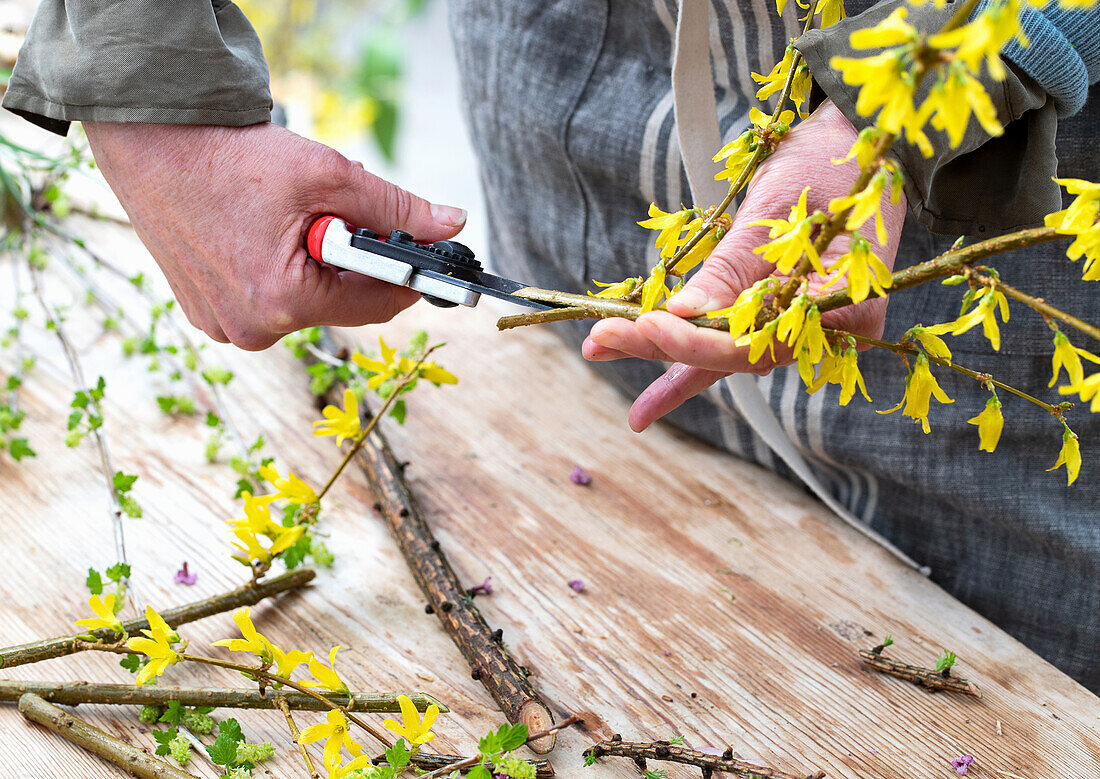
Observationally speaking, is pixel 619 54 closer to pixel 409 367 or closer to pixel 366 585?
pixel 409 367

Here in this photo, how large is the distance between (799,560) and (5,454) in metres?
0.70

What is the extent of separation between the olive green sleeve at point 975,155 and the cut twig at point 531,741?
1.21ft

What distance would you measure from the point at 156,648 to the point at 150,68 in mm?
357

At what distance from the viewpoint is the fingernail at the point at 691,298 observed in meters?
0.41

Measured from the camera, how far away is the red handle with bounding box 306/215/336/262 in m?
0.55

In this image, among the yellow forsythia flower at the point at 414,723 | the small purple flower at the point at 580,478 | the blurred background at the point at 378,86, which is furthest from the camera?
the blurred background at the point at 378,86

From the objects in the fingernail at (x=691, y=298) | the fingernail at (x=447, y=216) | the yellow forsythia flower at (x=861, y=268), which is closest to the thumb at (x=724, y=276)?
the fingernail at (x=691, y=298)

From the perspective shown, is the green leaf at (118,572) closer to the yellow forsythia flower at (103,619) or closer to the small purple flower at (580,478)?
the yellow forsythia flower at (103,619)

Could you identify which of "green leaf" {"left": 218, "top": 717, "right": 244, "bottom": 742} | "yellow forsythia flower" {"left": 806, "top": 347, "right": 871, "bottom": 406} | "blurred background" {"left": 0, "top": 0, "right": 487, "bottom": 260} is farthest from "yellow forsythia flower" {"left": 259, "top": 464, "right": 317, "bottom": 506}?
"blurred background" {"left": 0, "top": 0, "right": 487, "bottom": 260}

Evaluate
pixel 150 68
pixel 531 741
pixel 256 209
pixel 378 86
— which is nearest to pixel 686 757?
pixel 531 741

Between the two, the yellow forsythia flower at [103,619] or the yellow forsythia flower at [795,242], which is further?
the yellow forsythia flower at [103,619]

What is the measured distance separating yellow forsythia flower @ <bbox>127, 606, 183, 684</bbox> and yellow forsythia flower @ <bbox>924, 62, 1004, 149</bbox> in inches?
18.1

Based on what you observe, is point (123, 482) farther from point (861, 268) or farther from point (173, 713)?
point (861, 268)

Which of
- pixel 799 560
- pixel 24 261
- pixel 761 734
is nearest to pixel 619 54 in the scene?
pixel 799 560
